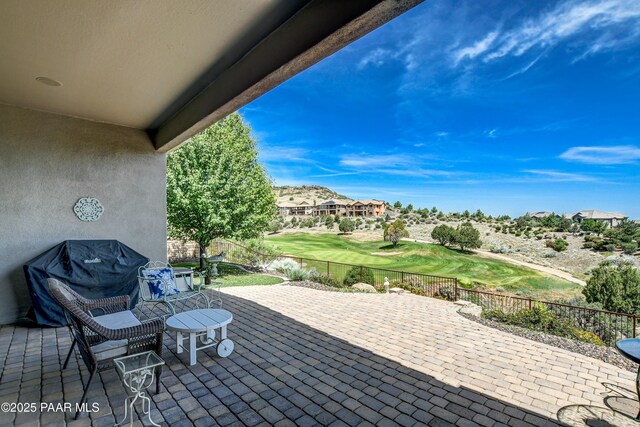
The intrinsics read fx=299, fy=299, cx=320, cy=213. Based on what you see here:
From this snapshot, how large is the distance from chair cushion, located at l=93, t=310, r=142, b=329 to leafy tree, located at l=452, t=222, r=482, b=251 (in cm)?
2900

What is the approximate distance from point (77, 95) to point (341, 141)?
122 ft

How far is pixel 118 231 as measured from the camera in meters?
5.49

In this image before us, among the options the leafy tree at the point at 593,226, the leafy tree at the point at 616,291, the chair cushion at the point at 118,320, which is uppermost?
the leafy tree at the point at 593,226

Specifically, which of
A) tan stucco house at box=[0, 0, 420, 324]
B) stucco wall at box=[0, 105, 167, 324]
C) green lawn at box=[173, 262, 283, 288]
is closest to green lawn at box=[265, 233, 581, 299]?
green lawn at box=[173, 262, 283, 288]

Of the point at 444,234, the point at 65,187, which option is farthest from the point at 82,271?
the point at 444,234

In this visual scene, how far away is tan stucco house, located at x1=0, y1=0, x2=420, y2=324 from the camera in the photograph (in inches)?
92.6

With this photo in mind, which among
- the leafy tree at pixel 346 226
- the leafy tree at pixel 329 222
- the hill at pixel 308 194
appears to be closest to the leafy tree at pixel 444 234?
the leafy tree at pixel 346 226

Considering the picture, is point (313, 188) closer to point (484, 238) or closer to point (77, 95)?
point (484, 238)

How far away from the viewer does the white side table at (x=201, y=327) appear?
3.12 metres

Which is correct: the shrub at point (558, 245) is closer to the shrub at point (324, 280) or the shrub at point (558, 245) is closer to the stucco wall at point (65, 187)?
the shrub at point (324, 280)

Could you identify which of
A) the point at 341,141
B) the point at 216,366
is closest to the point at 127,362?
the point at 216,366

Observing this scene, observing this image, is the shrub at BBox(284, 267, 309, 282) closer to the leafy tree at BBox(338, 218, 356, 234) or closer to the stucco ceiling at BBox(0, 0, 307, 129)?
the stucco ceiling at BBox(0, 0, 307, 129)

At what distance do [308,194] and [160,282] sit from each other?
40094mm

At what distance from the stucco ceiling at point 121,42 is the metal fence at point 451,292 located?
666 centimetres
